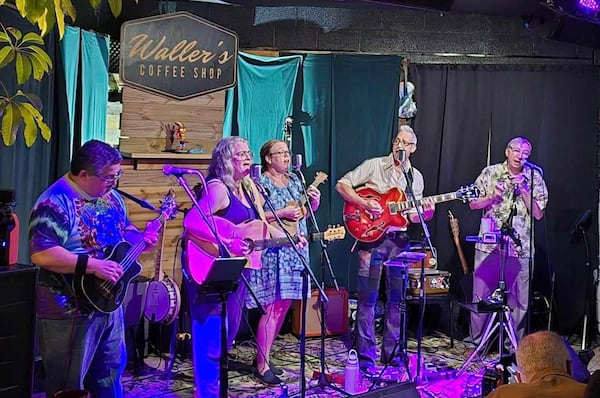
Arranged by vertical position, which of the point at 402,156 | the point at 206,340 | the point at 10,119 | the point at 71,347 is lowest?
the point at 206,340

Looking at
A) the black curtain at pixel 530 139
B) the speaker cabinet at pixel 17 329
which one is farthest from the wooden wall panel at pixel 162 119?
the speaker cabinet at pixel 17 329

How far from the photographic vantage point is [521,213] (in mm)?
5676

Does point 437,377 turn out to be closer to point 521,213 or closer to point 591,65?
point 521,213

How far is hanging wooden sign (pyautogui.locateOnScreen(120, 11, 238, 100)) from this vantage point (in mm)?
5590

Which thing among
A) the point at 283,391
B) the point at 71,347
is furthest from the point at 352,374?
the point at 71,347

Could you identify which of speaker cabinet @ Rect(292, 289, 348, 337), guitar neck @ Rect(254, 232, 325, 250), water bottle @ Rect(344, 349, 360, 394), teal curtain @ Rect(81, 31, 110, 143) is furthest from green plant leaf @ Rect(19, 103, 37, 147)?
speaker cabinet @ Rect(292, 289, 348, 337)

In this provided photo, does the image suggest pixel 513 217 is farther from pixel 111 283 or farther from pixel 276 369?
pixel 111 283

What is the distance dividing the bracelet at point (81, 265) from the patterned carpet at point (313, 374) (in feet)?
5.78

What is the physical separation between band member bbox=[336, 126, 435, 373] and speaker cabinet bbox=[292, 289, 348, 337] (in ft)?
2.62

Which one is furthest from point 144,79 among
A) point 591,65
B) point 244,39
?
point 591,65

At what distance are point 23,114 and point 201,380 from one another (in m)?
2.10

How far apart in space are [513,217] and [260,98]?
2.47m

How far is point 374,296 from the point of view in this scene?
5355mm

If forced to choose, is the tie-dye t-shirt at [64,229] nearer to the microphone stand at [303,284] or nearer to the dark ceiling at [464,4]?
the microphone stand at [303,284]
